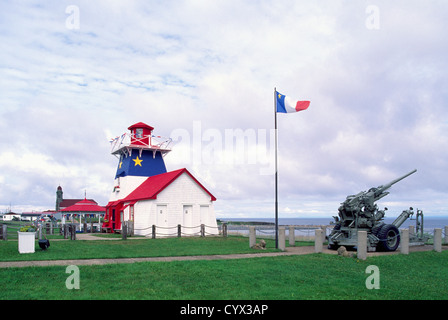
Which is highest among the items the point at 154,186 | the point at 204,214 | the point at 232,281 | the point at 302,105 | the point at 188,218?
the point at 302,105

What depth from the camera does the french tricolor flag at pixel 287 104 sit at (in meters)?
20.0

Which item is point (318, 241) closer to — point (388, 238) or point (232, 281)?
point (388, 238)

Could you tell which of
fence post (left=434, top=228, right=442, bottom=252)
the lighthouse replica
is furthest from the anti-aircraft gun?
the lighthouse replica

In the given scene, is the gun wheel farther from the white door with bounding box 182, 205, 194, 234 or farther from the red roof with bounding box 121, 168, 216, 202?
the red roof with bounding box 121, 168, 216, 202

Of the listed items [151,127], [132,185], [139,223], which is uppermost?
[151,127]

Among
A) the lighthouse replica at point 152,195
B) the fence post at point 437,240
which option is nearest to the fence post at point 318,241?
the fence post at point 437,240

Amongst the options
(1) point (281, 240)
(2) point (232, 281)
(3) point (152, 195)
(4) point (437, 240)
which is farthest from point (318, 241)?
(3) point (152, 195)

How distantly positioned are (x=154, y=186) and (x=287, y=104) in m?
15.6

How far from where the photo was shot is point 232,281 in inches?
429

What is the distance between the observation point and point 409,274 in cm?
1341

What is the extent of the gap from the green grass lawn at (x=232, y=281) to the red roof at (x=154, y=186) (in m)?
16.9
